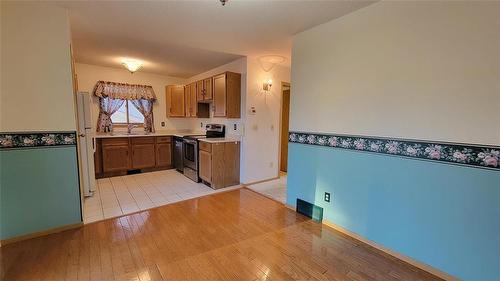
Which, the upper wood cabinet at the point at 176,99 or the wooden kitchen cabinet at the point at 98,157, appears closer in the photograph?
the wooden kitchen cabinet at the point at 98,157

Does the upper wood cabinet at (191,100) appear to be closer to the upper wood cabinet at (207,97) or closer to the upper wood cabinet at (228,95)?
the upper wood cabinet at (207,97)

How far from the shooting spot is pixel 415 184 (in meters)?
1.90

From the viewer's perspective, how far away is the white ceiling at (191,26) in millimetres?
2174

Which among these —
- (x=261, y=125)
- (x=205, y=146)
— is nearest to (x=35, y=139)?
(x=205, y=146)

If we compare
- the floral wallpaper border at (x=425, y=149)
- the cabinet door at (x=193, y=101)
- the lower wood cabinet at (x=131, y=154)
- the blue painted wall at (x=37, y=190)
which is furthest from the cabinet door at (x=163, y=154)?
the floral wallpaper border at (x=425, y=149)

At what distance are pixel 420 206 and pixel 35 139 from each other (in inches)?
147

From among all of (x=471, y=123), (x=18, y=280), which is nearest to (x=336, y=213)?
(x=471, y=123)

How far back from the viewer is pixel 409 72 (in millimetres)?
1897

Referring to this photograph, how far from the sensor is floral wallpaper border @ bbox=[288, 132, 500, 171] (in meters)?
1.55

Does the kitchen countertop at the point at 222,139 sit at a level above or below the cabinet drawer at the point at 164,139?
above

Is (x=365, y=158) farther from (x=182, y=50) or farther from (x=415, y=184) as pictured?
(x=182, y=50)

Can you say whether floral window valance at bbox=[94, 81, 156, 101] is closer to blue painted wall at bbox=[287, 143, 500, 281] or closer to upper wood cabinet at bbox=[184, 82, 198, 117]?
upper wood cabinet at bbox=[184, 82, 198, 117]

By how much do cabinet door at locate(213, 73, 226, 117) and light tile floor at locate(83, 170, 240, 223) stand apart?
142 centimetres

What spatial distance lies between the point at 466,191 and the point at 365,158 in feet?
2.52
